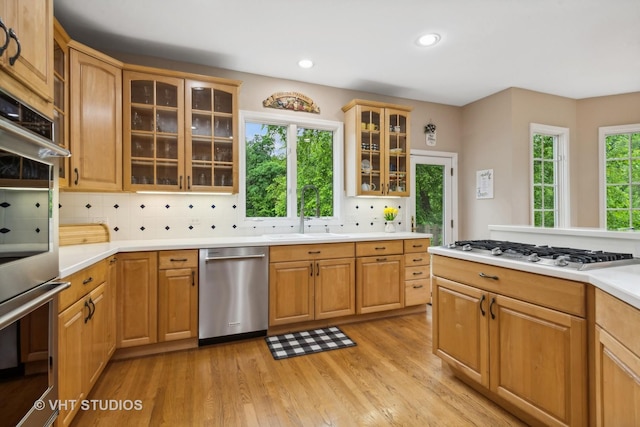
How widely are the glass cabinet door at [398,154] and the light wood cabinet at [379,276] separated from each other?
31.3 inches

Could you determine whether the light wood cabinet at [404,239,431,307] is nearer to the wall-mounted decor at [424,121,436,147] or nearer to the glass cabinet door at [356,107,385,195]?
the glass cabinet door at [356,107,385,195]

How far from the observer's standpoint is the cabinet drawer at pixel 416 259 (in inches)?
133

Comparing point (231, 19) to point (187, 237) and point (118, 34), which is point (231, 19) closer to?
point (118, 34)

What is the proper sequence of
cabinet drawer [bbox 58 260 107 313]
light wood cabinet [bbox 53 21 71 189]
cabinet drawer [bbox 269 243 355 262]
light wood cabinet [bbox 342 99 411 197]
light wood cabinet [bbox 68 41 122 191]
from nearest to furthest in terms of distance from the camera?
cabinet drawer [bbox 58 260 107 313], light wood cabinet [bbox 53 21 71 189], light wood cabinet [bbox 68 41 122 191], cabinet drawer [bbox 269 243 355 262], light wood cabinet [bbox 342 99 411 197]

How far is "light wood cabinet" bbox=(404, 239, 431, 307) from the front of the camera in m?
3.37

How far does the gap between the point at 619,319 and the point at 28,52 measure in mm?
2474

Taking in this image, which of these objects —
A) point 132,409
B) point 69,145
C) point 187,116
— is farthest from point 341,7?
point 132,409

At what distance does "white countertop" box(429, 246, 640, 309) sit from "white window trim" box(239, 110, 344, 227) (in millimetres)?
2091

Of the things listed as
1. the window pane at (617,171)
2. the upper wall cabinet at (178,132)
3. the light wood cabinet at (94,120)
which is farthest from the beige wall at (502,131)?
the light wood cabinet at (94,120)

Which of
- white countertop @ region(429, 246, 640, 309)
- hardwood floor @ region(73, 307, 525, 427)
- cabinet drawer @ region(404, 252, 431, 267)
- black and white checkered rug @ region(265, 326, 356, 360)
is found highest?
white countertop @ region(429, 246, 640, 309)

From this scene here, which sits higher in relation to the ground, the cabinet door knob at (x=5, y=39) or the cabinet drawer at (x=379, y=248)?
the cabinet door knob at (x=5, y=39)

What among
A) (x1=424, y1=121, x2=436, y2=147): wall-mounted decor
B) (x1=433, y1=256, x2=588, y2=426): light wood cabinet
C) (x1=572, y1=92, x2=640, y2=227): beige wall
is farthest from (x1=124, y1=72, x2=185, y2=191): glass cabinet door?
(x1=572, y1=92, x2=640, y2=227): beige wall

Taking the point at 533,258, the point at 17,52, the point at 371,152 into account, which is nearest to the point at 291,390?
the point at 533,258

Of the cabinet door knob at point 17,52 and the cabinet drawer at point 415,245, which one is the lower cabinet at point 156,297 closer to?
the cabinet door knob at point 17,52
